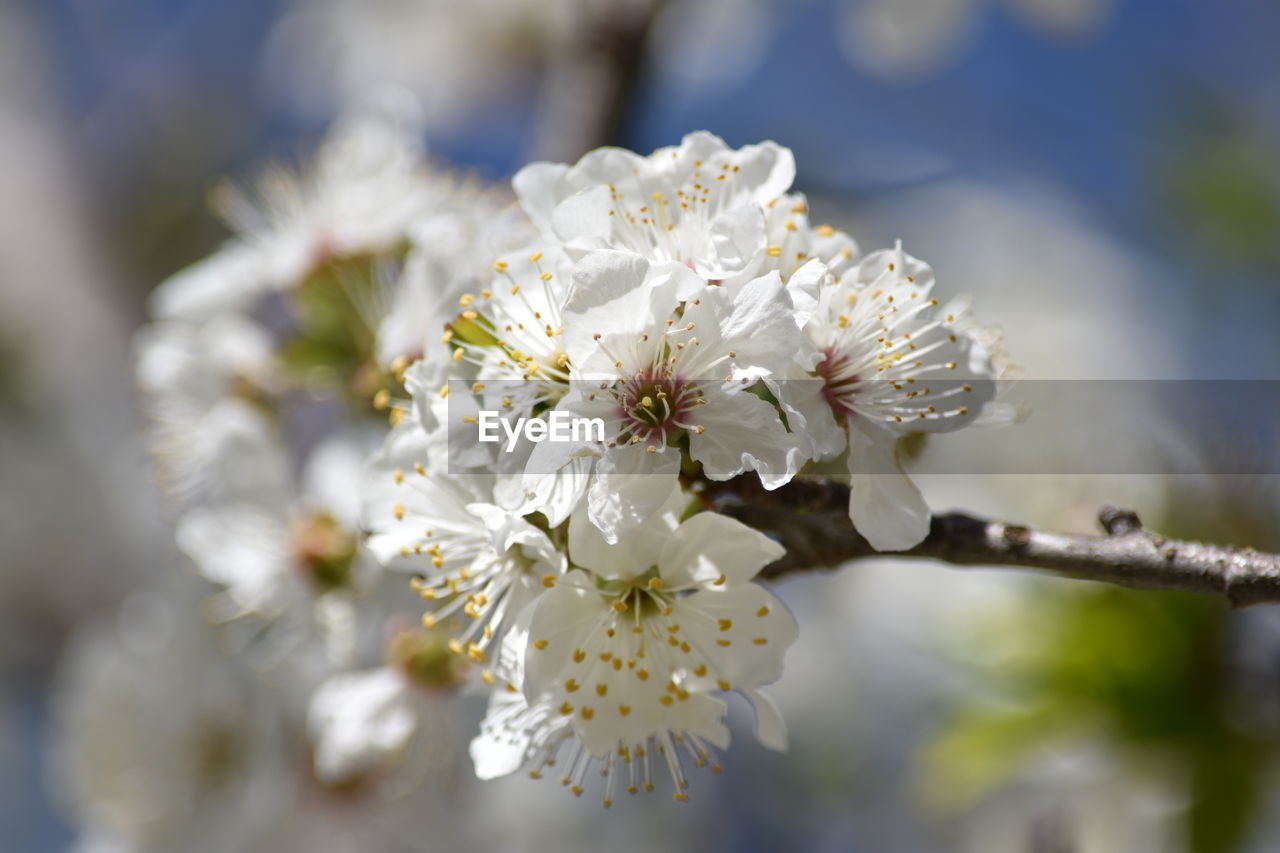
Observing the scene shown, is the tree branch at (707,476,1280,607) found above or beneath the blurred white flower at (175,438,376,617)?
above

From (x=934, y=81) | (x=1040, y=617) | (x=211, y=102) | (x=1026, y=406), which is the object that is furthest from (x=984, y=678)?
(x=211, y=102)

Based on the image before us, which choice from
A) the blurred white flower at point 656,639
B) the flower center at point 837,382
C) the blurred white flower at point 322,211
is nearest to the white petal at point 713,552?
the blurred white flower at point 656,639

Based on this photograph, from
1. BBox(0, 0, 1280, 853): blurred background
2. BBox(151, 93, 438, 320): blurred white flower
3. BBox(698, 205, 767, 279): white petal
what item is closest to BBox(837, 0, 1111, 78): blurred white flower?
BBox(0, 0, 1280, 853): blurred background

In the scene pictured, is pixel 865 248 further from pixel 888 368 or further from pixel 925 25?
pixel 888 368

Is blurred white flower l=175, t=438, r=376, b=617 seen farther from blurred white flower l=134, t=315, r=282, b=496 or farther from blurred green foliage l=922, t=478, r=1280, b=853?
blurred green foliage l=922, t=478, r=1280, b=853

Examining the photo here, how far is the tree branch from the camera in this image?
77 cm

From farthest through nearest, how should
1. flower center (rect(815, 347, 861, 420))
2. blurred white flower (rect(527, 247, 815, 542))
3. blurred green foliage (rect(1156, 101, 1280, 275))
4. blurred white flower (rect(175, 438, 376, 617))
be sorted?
1. blurred green foliage (rect(1156, 101, 1280, 275))
2. blurred white flower (rect(175, 438, 376, 617))
3. flower center (rect(815, 347, 861, 420))
4. blurred white flower (rect(527, 247, 815, 542))

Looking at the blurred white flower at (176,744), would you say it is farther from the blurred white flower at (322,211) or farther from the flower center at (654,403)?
the flower center at (654,403)

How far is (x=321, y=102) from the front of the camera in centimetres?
367

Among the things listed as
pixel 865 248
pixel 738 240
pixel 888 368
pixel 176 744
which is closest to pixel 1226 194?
pixel 865 248

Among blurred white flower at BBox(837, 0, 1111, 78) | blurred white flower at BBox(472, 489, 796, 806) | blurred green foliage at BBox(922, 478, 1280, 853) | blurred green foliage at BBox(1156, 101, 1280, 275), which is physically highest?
blurred white flower at BBox(837, 0, 1111, 78)

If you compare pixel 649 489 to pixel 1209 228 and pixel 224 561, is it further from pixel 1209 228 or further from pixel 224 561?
pixel 1209 228

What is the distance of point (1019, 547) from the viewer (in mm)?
798

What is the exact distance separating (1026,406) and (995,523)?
0.13 meters
